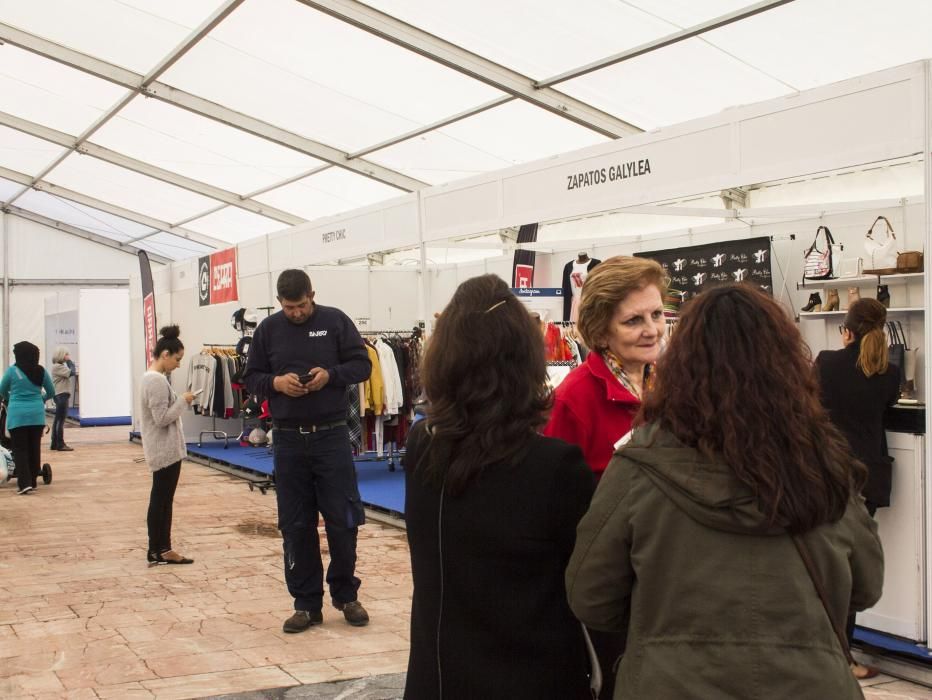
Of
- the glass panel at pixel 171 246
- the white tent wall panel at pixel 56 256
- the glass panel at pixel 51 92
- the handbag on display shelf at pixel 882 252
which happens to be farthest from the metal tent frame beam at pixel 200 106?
the white tent wall panel at pixel 56 256

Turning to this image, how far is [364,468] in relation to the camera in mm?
10086

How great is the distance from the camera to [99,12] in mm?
10086

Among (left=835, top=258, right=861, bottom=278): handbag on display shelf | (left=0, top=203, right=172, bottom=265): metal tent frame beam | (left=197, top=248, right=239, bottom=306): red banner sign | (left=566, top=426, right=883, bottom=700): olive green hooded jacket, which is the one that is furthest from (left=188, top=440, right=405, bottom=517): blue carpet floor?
(left=0, top=203, right=172, bottom=265): metal tent frame beam

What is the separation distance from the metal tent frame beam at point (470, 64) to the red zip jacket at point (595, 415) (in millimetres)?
7488

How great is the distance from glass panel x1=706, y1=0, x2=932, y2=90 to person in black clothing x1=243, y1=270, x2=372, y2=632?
15.6ft

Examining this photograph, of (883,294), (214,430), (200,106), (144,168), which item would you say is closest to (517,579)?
(883,294)

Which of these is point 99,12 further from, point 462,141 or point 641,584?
point 641,584

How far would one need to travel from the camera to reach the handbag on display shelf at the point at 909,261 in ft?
23.5

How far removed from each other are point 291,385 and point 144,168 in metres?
12.4

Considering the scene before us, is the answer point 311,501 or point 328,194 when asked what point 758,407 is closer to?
point 311,501

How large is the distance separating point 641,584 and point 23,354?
29.7ft

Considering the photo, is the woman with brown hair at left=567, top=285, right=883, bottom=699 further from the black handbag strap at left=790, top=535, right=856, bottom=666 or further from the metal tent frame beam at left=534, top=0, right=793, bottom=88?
the metal tent frame beam at left=534, top=0, right=793, bottom=88

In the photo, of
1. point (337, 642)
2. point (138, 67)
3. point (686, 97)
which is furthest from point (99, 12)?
point (337, 642)

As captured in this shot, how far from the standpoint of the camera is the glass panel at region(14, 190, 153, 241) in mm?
20234
